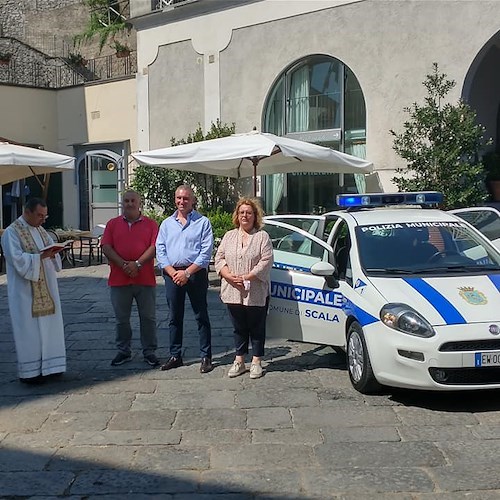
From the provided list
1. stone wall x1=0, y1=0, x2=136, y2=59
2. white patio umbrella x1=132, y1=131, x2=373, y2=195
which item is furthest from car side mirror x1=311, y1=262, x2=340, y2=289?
stone wall x1=0, y1=0, x2=136, y2=59

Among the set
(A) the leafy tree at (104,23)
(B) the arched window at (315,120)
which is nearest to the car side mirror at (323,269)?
(B) the arched window at (315,120)

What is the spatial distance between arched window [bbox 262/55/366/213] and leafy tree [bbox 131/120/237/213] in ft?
3.07

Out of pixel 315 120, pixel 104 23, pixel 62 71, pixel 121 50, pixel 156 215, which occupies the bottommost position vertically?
pixel 156 215

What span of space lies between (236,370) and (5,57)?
18.5 m

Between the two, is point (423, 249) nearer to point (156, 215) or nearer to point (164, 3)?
point (156, 215)

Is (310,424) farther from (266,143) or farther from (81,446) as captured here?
(266,143)

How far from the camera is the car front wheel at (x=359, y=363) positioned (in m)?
5.96

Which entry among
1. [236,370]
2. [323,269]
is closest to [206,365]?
[236,370]

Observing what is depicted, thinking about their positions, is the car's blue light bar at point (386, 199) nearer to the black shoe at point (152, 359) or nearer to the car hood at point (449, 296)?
the car hood at point (449, 296)

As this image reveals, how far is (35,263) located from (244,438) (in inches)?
105

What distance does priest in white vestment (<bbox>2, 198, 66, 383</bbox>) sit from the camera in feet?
21.5

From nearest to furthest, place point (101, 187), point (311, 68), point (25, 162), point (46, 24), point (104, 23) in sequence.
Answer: point (25, 162) < point (311, 68) < point (101, 187) < point (104, 23) < point (46, 24)

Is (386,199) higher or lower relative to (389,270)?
higher

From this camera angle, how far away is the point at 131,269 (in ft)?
23.1
